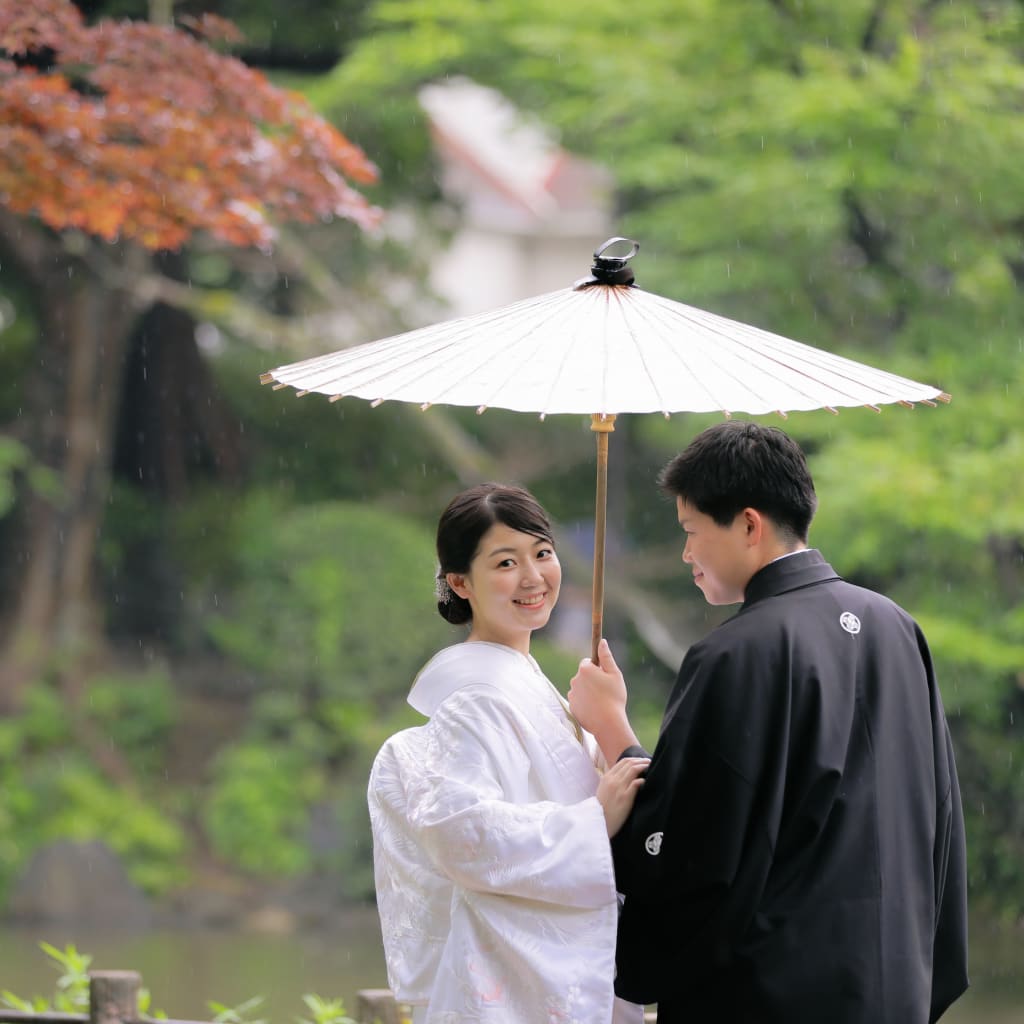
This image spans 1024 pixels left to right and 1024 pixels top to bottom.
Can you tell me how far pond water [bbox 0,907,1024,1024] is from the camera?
7.54 meters

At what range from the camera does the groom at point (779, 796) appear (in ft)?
6.93

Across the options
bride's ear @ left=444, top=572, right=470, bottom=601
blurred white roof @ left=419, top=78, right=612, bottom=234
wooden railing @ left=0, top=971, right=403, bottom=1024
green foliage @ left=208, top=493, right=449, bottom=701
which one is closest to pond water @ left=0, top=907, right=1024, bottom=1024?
green foliage @ left=208, top=493, right=449, bottom=701

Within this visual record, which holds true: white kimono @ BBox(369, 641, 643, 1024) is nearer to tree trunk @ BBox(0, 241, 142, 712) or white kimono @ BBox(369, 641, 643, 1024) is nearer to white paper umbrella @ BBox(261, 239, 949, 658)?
white paper umbrella @ BBox(261, 239, 949, 658)

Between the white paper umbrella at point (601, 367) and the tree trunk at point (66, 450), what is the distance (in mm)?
9046

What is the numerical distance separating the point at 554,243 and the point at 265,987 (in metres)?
12.7

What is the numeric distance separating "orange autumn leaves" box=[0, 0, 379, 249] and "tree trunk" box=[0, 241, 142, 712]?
230 inches

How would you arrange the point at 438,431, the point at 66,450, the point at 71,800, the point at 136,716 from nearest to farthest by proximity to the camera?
the point at 71,800, the point at 438,431, the point at 136,716, the point at 66,450

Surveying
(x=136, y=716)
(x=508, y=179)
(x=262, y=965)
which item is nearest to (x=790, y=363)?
(x=262, y=965)

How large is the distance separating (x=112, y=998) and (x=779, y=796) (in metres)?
2.03

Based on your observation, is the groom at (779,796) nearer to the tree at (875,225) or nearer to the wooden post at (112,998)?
the wooden post at (112,998)

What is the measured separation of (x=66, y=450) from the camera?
36.4 ft

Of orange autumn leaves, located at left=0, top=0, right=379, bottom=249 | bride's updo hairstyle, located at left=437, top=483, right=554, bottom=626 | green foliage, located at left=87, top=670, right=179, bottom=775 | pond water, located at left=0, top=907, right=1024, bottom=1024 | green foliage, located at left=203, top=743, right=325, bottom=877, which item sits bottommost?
pond water, located at left=0, top=907, right=1024, bottom=1024

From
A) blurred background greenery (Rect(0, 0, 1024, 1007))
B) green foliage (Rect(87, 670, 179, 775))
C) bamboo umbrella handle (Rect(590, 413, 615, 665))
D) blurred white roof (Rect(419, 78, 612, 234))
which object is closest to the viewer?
bamboo umbrella handle (Rect(590, 413, 615, 665))

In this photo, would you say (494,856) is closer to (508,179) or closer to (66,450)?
(66,450)
